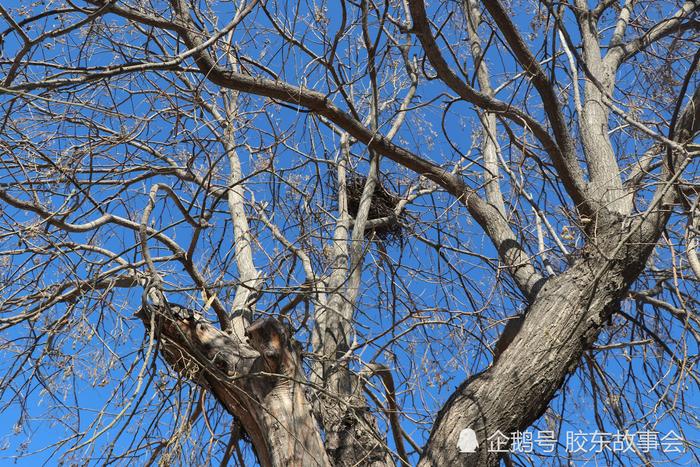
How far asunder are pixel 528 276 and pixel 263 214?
2147 mm

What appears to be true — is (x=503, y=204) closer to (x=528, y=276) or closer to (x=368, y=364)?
(x=528, y=276)

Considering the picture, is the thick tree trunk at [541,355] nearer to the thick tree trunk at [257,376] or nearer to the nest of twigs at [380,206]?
the thick tree trunk at [257,376]

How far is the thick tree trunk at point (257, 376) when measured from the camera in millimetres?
3312

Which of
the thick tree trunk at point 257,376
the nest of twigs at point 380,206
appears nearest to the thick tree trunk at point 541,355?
the thick tree trunk at point 257,376

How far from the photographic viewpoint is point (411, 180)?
5844 mm

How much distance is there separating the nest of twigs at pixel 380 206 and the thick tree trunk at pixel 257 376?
82.1 inches

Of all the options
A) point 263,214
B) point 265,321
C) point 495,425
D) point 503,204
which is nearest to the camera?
point 495,425

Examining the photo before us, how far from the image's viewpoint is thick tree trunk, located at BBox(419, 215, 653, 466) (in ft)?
11.0

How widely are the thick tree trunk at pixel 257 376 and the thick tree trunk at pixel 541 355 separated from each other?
0.59 metres

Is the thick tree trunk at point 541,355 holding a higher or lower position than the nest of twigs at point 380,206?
lower

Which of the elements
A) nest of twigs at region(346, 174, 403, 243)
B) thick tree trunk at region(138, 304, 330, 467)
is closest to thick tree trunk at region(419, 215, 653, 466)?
thick tree trunk at region(138, 304, 330, 467)

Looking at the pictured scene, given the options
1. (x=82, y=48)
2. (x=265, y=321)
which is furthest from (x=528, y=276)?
(x=82, y=48)

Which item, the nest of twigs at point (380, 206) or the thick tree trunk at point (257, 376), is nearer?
the thick tree trunk at point (257, 376)

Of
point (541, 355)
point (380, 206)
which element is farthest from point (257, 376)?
point (380, 206)
